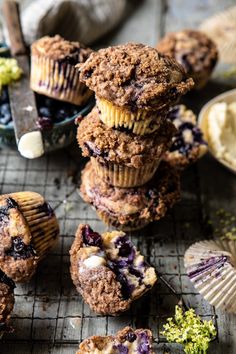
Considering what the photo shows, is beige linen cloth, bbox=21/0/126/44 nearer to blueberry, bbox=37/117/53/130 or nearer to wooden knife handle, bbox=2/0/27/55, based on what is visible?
wooden knife handle, bbox=2/0/27/55

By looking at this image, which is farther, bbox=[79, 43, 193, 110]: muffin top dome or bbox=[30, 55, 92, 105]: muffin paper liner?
bbox=[30, 55, 92, 105]: muffin paper liner

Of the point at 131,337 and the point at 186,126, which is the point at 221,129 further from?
the point at 131,337

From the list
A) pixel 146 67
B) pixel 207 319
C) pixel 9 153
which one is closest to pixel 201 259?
pixel 207 319

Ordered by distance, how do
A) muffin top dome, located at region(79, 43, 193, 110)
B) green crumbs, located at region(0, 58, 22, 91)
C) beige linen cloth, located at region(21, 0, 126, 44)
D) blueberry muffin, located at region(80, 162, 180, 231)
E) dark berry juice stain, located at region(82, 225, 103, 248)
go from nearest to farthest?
1. muffin top dome, located at region(79, 43, 193, 110)
2. dark berry juice stain, located at region(82, 225, 103, 248)
3. blueberry muffin, located at region(80, 162, 180, 231)
4. green crumbs, located at region(0, 58, 22, 91)
5. beige linen cloth, located at region(21, 0, 126, 44)

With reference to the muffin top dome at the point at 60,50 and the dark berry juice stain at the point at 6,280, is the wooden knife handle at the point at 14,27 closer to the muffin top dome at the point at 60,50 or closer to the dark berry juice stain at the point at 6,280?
the muffin top dome at the point at 60,50

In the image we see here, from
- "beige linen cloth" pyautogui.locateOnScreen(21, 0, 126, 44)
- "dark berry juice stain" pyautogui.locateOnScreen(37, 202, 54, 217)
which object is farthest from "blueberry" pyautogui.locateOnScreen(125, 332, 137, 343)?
"beige linen cloth" pyautogui.locateOnScreen(21, 0, 126, 44)

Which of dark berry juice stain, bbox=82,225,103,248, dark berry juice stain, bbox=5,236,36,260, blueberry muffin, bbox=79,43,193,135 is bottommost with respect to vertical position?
dark berry juice stain, bbox=82,225,103,248

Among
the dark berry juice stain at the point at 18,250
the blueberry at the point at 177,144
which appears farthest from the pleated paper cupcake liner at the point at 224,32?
the dark berry juice stain at the point at 18,250
